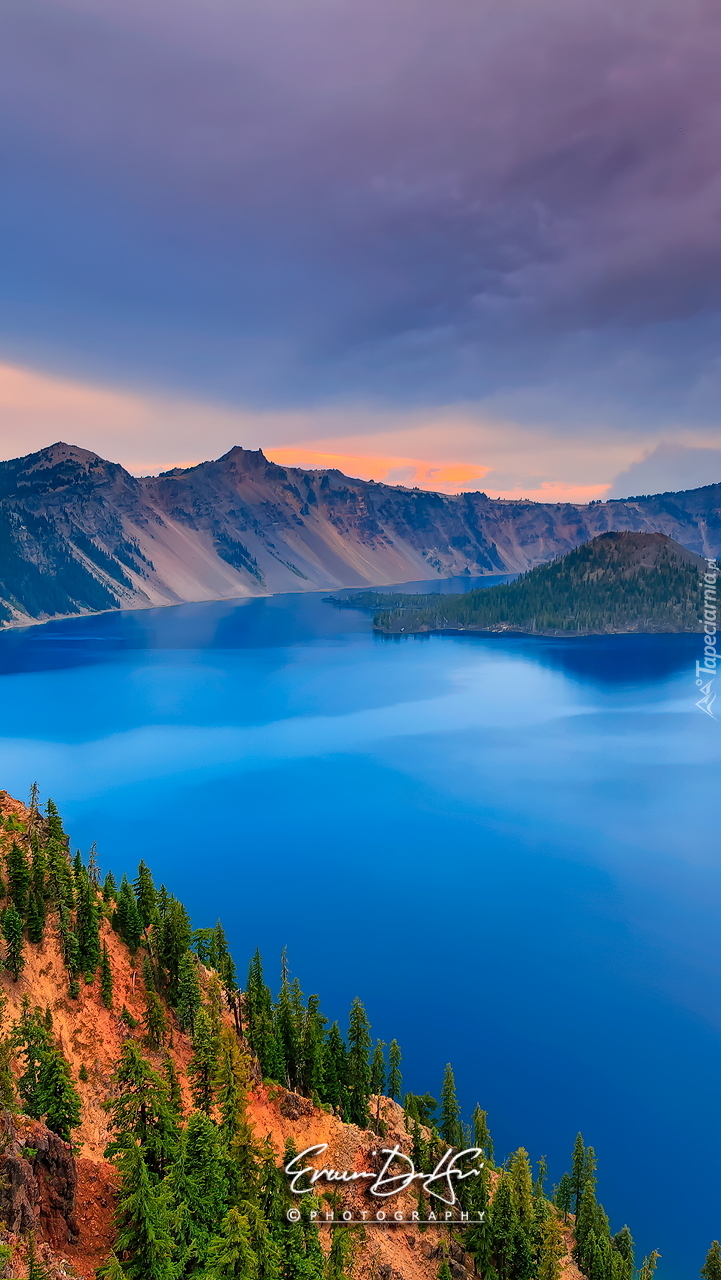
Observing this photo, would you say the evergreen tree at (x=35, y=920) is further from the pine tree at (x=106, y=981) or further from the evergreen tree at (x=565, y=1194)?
the evergreen tree at (x=565, y=1194)

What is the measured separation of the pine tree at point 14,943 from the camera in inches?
A: 1319

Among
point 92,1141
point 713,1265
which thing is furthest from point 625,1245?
point 92,1141

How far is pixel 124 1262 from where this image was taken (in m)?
20.4

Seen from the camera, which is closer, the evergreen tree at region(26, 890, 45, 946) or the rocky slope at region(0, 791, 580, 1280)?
the rocky slope at region(0, 791, 580, 1280)

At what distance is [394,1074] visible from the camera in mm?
44469

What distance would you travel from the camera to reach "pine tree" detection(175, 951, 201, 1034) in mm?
39938

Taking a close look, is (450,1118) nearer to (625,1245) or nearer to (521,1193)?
(521,1193)

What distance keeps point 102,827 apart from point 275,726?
52891mm

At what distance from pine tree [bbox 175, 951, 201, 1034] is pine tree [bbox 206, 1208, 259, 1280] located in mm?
19762

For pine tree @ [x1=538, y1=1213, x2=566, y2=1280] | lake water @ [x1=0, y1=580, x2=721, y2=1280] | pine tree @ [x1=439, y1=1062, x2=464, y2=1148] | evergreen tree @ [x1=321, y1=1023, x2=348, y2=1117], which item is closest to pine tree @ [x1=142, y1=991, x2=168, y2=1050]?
evergreen tree @ [x1=321, y1=1023, x2=348, y2=1117]

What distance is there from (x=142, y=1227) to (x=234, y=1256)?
2857 mm

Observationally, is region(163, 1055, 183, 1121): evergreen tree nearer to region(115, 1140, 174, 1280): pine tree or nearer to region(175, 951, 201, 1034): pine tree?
region(115, 1140, 174, 1280): pine tree

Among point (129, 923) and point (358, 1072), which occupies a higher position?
point (129, 923)

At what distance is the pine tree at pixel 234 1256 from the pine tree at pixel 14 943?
1779cm
